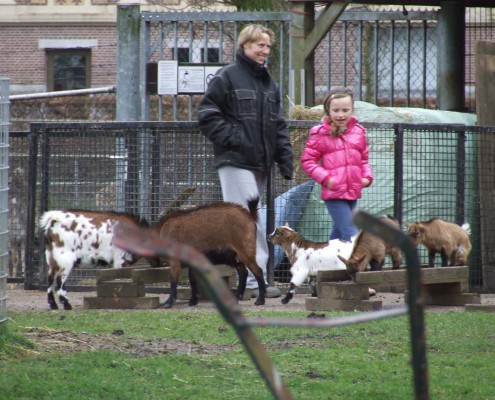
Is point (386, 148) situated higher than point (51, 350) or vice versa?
point (386, 148)

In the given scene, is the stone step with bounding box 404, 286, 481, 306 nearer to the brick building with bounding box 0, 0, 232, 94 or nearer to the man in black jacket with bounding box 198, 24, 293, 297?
the man in black jacket with bounding box 198, 24, 293, 297

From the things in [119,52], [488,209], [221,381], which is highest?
[119,52]

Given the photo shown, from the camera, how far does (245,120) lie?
30.5 feet

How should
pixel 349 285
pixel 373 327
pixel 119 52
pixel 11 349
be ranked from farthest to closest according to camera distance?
1. pixel 119 52
2. pixel 349 285
3. pixel 373 327
4. pixel 11 349

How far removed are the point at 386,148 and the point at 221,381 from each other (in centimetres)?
527

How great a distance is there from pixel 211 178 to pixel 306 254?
59.1 inches

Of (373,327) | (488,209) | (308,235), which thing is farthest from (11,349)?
(488,209)

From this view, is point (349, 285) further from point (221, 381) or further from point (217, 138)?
point (221, 381)

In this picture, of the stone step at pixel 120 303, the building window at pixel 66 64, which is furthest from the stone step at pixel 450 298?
the building window at pixel 66 64

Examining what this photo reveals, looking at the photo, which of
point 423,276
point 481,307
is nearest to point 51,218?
point 423,276

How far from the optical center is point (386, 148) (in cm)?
1073

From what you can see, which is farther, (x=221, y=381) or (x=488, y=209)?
(x=488, y=209)

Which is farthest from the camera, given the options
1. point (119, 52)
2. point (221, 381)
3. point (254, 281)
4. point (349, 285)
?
point (119, 52)

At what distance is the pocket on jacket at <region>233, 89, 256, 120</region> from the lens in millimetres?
9281
